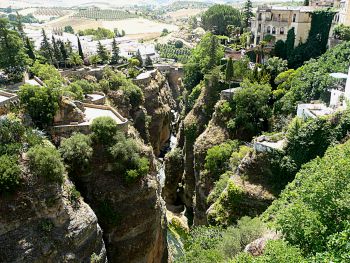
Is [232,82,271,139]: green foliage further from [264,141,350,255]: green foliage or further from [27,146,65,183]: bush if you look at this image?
[27,146,65,183]: bush

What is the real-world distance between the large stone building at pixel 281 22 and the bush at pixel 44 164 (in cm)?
4372

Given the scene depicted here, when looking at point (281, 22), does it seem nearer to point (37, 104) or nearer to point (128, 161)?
point (128, 161)

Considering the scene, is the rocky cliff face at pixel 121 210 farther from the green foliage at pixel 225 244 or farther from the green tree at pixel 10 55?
the green tree at pixel 10 55

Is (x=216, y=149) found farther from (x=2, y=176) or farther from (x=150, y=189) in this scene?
(x=2, y=176)

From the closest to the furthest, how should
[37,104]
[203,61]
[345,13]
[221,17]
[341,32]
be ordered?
[37,104] → [341,32] → [345,13] → [203,61] → [221,17]

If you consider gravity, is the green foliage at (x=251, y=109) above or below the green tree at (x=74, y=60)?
below

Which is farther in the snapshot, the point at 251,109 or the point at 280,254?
the point at 251,109

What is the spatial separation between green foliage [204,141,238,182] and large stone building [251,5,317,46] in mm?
24074

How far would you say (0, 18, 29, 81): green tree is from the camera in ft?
142

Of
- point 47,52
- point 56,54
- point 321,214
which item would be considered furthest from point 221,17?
point 321,214

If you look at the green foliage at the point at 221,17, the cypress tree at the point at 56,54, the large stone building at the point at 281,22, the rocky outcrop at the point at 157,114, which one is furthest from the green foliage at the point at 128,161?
the green foliage at the point at 221,17

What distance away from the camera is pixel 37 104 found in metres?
33.9

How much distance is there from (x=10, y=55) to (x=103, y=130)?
19.4 m

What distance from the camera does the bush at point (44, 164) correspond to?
26812mm
